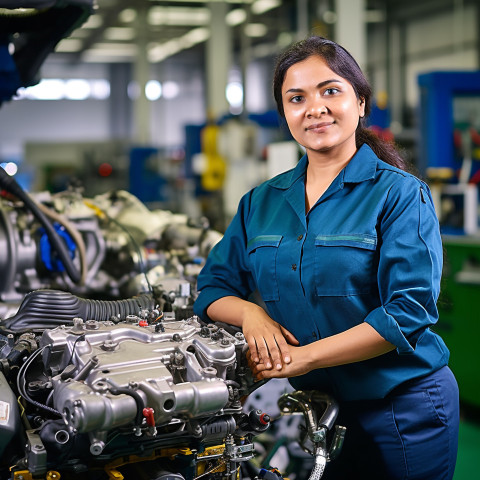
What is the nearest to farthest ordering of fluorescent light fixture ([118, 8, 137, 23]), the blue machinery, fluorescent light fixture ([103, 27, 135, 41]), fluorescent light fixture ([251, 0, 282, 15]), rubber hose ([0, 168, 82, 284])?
rubber hose ([0, 168, 82, 284])
the blue machinery
fluorescent light fixture ([251, 0, 282, 15])
fluorescent light fixture ([118, 8, 137, 23])
fluorescent light fixture ([103, 27, 135, 41])

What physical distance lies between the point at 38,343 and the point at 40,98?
22.3 metres

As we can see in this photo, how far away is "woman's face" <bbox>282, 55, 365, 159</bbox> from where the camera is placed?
1.70 meters

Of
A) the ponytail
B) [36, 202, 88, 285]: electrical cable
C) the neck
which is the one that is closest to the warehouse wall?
[36, 202, 88, 285]: electrical cable

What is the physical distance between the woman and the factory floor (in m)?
1.86

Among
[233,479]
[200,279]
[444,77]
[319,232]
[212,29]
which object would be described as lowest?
[233,479]

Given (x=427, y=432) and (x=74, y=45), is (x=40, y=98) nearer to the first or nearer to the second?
(x=74, y=45)

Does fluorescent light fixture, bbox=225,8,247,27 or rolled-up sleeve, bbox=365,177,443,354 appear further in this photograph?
fluorescent light fixture, bbox=225,8,247,27

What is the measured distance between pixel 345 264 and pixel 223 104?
9.77 metres

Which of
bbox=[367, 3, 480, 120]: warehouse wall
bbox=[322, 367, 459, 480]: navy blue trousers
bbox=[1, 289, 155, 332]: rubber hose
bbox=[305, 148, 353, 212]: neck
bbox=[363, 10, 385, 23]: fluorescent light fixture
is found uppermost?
bbox=[363, 10, 385, 23]: fluorescent light fixture

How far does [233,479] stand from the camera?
1.77 meters

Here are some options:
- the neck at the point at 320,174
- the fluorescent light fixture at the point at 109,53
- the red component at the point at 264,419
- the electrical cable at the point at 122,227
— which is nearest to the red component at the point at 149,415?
the red component at the point at 264,419

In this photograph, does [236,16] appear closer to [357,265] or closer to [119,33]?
[119,33]

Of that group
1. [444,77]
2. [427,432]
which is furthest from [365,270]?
[444,77]

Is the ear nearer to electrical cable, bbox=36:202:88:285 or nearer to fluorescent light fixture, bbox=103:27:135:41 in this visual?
electrical cable, bbox=36:202:88:285
